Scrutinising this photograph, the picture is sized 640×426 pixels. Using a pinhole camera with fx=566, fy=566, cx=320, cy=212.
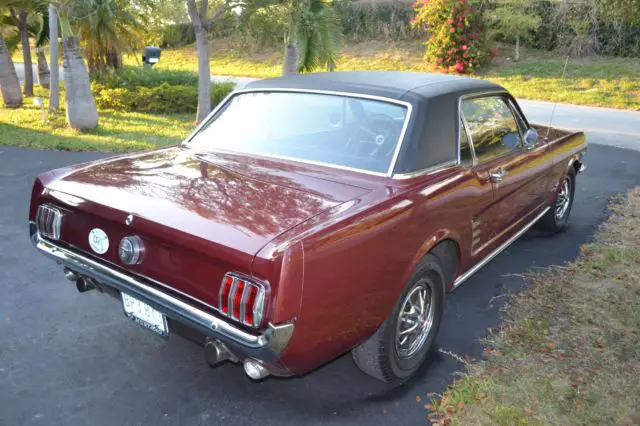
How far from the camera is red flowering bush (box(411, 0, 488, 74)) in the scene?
2247 centimetres

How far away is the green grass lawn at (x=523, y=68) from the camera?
1827cm

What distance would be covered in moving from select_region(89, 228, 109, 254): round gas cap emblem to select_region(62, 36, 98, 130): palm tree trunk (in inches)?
362

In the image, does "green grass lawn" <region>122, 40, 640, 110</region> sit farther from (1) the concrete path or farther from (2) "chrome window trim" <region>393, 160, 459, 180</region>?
(2) "chrome window trim" <region>393, 160, 459, 180</region>

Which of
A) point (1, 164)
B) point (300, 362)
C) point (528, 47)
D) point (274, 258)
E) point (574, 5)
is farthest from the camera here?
point (528, 47)

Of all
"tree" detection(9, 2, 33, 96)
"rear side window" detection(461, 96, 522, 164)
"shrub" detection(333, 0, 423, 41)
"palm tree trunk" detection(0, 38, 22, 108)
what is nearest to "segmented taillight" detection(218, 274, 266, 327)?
"rear side window" detection(461, 96, 522, 164)

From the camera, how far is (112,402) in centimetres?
301

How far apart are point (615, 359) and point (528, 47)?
24069 millimetres

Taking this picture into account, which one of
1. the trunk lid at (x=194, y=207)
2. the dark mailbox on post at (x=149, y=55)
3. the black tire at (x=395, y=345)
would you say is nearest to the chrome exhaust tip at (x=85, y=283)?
the trunk lid at (x=194, y=207)

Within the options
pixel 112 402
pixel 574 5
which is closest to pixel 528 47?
pixel 574 5

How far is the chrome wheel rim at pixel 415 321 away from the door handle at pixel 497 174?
1.02 m

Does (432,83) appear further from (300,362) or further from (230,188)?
(300,362)

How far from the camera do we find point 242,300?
2400mm

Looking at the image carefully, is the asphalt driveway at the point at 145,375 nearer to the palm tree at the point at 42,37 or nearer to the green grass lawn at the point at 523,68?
the palm tree at the point at 42,37

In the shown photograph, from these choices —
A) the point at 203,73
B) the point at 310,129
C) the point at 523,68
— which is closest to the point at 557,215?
the point at 310,129
